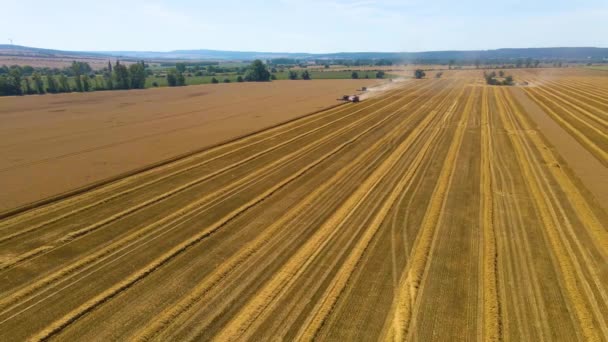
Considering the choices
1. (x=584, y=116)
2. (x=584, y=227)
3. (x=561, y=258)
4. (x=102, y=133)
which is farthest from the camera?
(x=584, y=116)

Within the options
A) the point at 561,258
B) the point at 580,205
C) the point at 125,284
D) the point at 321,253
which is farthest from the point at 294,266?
the point at 580,205

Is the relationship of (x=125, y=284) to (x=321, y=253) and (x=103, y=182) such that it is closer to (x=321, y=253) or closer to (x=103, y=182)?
(x=321, y=253)

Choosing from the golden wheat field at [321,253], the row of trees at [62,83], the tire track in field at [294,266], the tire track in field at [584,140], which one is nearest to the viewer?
the tire track in field at [294,266]

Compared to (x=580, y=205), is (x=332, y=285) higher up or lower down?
higher up

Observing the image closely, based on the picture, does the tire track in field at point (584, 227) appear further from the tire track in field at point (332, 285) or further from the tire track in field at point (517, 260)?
the tire track in field at point (332, 285)

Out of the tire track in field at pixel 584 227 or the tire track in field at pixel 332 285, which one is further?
the tire track in field at pixel 584 227

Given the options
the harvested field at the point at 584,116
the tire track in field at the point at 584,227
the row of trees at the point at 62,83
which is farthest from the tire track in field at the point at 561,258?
the row of trees at the point at 62,83

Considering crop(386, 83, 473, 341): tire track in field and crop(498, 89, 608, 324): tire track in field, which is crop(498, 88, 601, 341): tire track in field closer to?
crop(498, 89, 608, 324): tire track in field
